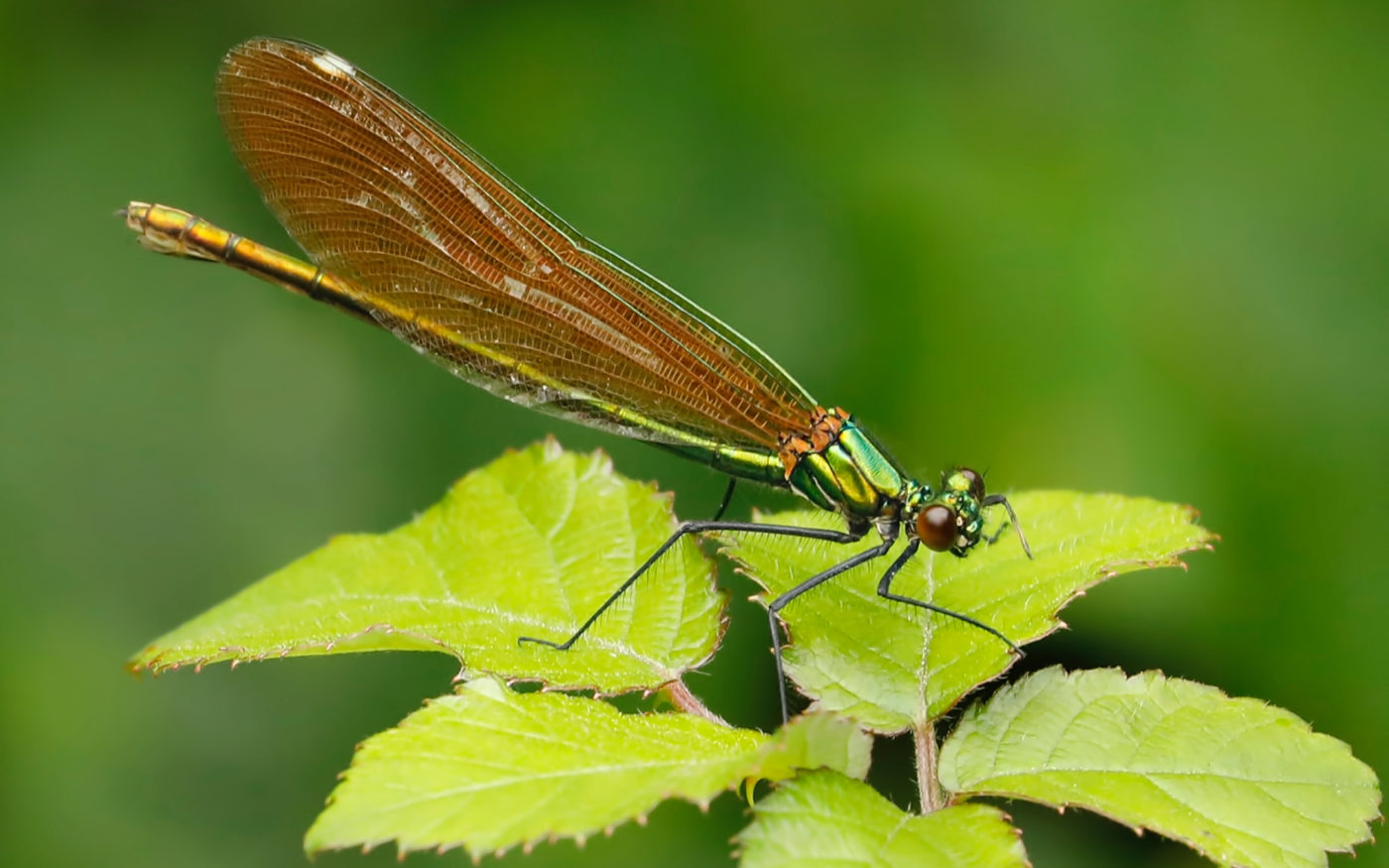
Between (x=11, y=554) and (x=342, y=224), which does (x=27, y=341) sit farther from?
(x=342, y=224)

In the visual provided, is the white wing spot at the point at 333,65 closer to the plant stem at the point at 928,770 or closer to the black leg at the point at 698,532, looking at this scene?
the black leg at the point at 698,532

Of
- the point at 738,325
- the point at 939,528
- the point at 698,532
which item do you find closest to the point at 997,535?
the point at 939,528

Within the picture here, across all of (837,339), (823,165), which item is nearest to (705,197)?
(823,165)

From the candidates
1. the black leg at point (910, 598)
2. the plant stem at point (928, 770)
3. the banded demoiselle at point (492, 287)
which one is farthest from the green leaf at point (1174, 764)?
the banded demoiselle at point (492, 287)

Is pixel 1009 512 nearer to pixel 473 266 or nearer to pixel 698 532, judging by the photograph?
pixel 698 532

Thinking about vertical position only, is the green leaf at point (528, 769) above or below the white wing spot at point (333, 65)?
below
